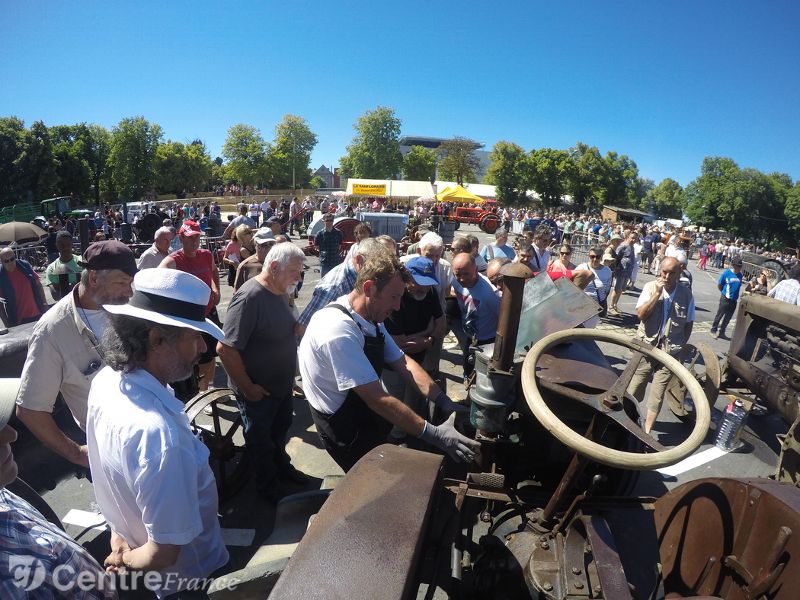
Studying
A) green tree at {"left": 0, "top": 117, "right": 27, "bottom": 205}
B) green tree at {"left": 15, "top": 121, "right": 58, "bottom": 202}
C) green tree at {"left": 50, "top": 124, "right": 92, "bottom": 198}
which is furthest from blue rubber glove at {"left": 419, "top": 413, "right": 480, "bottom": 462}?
green tree at {"left": 50, "top": 124, "right": 92, "bottom": 198}

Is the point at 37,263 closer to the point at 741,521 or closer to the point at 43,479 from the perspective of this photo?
the point at 43,479

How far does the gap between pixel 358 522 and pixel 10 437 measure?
1.18 metres

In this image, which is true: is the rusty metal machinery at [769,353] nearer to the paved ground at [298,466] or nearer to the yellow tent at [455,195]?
the paved ground at [298,466]

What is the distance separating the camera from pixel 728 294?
8.88 metres

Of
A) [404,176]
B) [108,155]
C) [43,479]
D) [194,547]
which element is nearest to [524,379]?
[194,547]

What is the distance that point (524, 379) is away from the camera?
6.02 ft

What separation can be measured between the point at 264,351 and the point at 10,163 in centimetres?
4939

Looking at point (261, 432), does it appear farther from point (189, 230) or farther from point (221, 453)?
point (189, 230)

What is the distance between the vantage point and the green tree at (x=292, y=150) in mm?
63156

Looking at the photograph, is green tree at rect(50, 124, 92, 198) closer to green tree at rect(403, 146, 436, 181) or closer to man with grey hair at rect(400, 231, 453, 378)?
green tree at rect(403, 146, 436, 181)

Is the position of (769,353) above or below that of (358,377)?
below

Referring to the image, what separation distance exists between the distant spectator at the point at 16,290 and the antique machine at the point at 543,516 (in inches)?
228

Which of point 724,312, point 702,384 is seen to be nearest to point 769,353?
point 702,384

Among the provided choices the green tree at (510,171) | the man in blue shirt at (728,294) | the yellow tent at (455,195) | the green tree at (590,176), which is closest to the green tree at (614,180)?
the green tree at (590,176)
